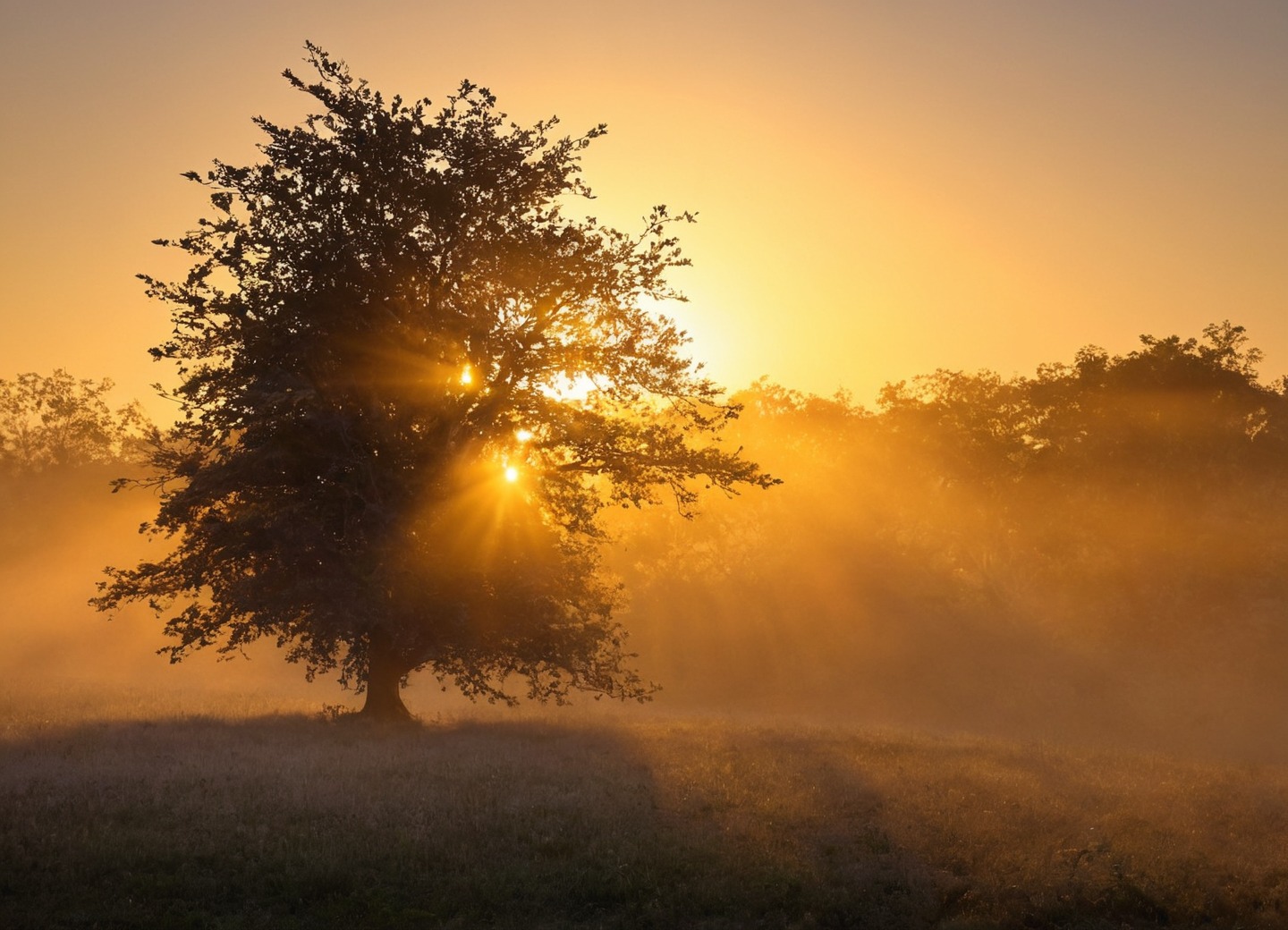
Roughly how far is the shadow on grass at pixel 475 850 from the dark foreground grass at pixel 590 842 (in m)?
0.04

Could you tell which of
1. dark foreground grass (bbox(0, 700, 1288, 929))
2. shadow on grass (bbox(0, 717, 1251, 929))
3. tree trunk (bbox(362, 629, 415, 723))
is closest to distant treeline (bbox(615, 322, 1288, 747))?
tree trunk (bbox(362, 629, 415, 723))

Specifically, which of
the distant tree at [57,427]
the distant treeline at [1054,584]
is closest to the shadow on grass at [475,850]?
the distant treeline at [1054,584]

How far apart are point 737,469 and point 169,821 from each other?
13695 mm

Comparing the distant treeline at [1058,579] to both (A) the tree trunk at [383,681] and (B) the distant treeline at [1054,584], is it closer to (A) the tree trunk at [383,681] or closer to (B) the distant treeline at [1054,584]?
(B) the distant treeline at [1054,584]

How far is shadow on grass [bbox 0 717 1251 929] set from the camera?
Result: 11945 millimetres

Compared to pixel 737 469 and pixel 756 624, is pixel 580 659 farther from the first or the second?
pixel 756 624

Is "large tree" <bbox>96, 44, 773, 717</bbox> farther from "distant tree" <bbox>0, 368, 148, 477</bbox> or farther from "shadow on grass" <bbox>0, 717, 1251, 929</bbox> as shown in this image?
"distant tree" <bbox>0, 368, 148, 477</bbox>

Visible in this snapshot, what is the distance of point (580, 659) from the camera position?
24812 mm

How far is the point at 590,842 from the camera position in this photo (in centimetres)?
1403

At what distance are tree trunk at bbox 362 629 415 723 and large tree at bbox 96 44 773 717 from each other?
16 centimetres

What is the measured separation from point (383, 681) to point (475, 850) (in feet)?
42.6

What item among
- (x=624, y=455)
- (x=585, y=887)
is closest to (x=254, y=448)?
(x=624, y=455)

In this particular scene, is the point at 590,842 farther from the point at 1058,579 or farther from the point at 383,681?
the point at 1058,579

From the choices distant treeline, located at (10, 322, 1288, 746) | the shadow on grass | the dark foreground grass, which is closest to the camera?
the shadow on grass
